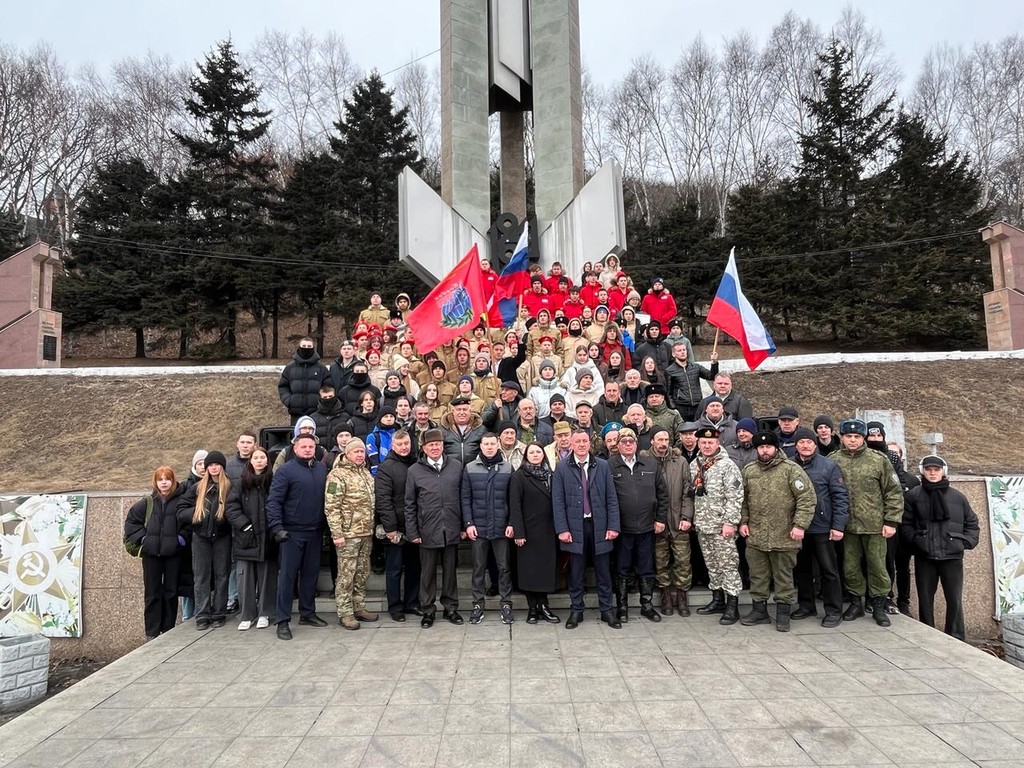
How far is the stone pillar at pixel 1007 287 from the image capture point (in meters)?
14.4

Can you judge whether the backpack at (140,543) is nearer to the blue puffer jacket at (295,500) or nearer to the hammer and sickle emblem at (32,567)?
the blue puffer jacket at (295,500)

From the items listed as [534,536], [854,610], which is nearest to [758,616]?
[854,610]

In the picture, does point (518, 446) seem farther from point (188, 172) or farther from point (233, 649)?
point (188, 172)

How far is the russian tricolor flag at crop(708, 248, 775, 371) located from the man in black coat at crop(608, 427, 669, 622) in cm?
332

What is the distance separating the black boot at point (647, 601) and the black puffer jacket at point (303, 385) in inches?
184

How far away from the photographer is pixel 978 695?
3.71 meters

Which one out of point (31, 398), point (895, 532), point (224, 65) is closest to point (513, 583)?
point (895, 532)

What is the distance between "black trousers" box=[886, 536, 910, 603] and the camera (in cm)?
556

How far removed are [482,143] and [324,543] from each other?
11.5 metres

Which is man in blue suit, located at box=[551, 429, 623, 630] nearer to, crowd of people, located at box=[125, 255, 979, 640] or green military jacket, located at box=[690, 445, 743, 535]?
crowd of people, located at box=[125, 255, 979, 640]

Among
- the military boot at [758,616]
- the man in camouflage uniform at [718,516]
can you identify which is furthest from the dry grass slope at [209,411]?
the man in camouflage uniform at [718,516]

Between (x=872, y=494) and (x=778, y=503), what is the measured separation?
85 cm

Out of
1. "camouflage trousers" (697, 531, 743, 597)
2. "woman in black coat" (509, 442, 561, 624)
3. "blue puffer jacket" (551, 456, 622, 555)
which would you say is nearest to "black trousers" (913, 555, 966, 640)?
"camouflage trousers" (697, 531, 743, 597)

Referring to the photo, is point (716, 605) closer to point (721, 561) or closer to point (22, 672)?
point (721, 561)
